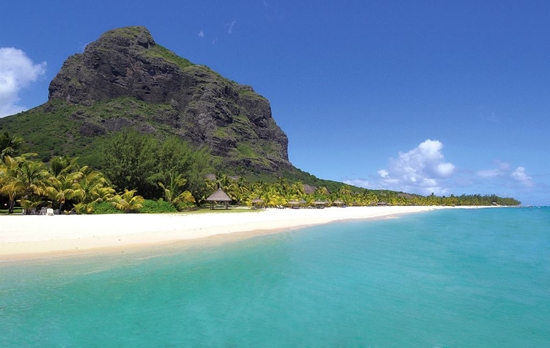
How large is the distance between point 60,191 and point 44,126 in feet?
250

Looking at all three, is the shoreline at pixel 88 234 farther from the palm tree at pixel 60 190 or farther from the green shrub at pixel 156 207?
the green shrub at pixel 156 207

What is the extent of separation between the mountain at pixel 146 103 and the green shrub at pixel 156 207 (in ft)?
202

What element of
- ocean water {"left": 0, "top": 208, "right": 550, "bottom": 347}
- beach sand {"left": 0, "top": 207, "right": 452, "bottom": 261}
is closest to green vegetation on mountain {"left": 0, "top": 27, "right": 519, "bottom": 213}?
beach sand {"left": 0, "top": 207, "right": 452, "bottom": 261}

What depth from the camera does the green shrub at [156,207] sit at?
3397 centimetres

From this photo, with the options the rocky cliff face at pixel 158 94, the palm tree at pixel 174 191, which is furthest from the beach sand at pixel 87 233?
the rocky cliff face at pixel 158 94

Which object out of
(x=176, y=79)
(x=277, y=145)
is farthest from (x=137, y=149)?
(x=277, y=145)

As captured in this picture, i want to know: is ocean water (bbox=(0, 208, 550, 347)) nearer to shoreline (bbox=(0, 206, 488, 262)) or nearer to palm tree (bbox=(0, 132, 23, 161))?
shoreline (bbox=(0, 206, 488, 262))

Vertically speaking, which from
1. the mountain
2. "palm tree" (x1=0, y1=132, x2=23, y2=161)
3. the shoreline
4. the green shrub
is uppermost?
the mountain

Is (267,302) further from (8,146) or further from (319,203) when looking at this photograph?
(319,203)

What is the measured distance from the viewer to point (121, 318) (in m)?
8.25

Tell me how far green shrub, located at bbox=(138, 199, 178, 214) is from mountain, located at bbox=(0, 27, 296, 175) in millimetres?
61515

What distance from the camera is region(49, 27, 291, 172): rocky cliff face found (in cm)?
11688

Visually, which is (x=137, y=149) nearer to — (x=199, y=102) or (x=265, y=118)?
(x=199, y=102)

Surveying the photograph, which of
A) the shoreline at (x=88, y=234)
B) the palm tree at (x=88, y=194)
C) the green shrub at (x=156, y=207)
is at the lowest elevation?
the shoreline at (x=88, y=234)
